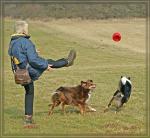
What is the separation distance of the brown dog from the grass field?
27 centimetres

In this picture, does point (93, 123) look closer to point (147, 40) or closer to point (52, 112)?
point (52, 112)

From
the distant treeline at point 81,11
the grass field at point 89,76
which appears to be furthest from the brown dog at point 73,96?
the distant treeline at point 81,11

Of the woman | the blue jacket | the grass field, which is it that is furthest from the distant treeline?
the blue jacket

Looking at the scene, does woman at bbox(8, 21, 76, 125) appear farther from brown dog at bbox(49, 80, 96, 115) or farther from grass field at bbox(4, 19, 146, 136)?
brown dog at bbox(49, 80, 96, 115)

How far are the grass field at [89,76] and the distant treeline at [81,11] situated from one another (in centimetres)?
102

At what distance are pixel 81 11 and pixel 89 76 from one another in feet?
77.0

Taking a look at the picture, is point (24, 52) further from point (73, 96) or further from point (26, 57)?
point (73, 96)

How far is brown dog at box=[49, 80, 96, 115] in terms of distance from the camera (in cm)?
1054

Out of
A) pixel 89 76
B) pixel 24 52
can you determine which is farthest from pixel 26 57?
pixel 89 76

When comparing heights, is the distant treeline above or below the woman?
above

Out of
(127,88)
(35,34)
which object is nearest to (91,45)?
(35,34)

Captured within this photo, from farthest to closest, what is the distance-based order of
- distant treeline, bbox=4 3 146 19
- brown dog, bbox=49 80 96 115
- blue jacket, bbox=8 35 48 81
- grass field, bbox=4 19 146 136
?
distant treeline, bbox=4 3 146 19 < brown dog, bbox=49 80 96 115 < grass field, bbox=4 19 146 136 < blue jacket, bbox=8 35 48 81

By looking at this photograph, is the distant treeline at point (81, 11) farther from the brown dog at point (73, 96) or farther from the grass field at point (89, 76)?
the brown dog at point (73, 96)

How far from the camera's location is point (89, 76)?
64.0 ft
